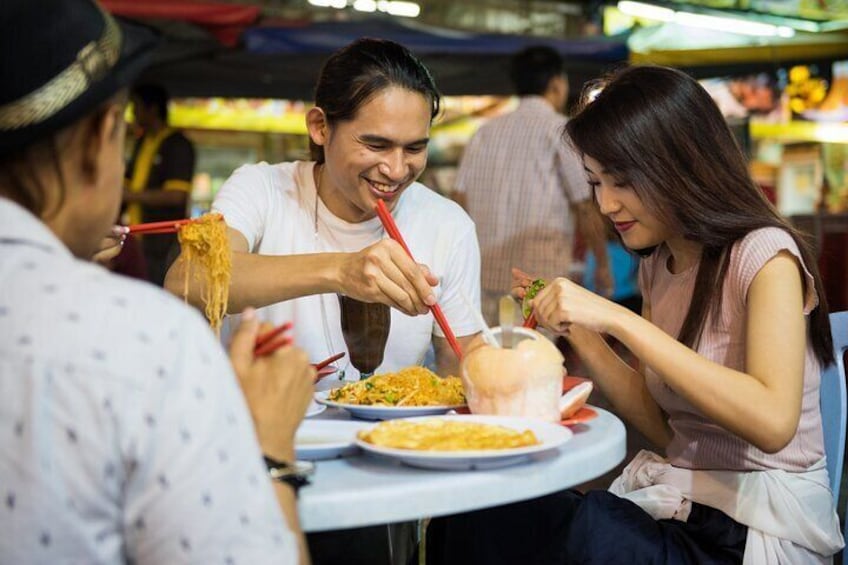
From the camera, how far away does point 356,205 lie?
291 centimetres

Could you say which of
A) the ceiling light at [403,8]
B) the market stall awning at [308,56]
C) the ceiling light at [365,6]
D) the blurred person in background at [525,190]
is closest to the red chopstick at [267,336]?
the blurred person in background at [525,190]

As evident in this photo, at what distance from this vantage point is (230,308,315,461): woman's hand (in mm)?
1408

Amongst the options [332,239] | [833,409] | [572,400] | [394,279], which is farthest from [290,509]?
[332,239]

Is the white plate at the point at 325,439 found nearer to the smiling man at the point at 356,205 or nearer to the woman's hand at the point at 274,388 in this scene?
the woman's hand at the point at 274,388

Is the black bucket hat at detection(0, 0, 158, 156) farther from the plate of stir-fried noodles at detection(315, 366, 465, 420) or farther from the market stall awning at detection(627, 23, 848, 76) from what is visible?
the market stall awning at detection(627, 23, 848, 76)

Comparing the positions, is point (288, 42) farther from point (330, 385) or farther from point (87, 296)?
point (87, 296)

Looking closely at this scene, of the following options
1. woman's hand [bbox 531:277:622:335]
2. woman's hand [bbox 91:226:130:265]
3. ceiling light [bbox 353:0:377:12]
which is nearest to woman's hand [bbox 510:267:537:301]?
woman's hand [bbox 531:277:622:335]

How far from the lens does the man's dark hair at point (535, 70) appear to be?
5547 mm

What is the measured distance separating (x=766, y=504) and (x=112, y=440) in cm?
151

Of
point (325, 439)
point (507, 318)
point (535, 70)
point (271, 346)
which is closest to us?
point (271, 346)

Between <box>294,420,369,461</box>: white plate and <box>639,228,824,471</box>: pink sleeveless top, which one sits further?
<box>639,228,824,471</box>: pink sleeveless top

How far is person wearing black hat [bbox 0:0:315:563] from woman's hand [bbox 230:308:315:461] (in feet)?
0.63

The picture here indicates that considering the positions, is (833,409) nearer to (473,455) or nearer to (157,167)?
(473,455)

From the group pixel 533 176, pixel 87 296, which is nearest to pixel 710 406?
pixel 87 296
